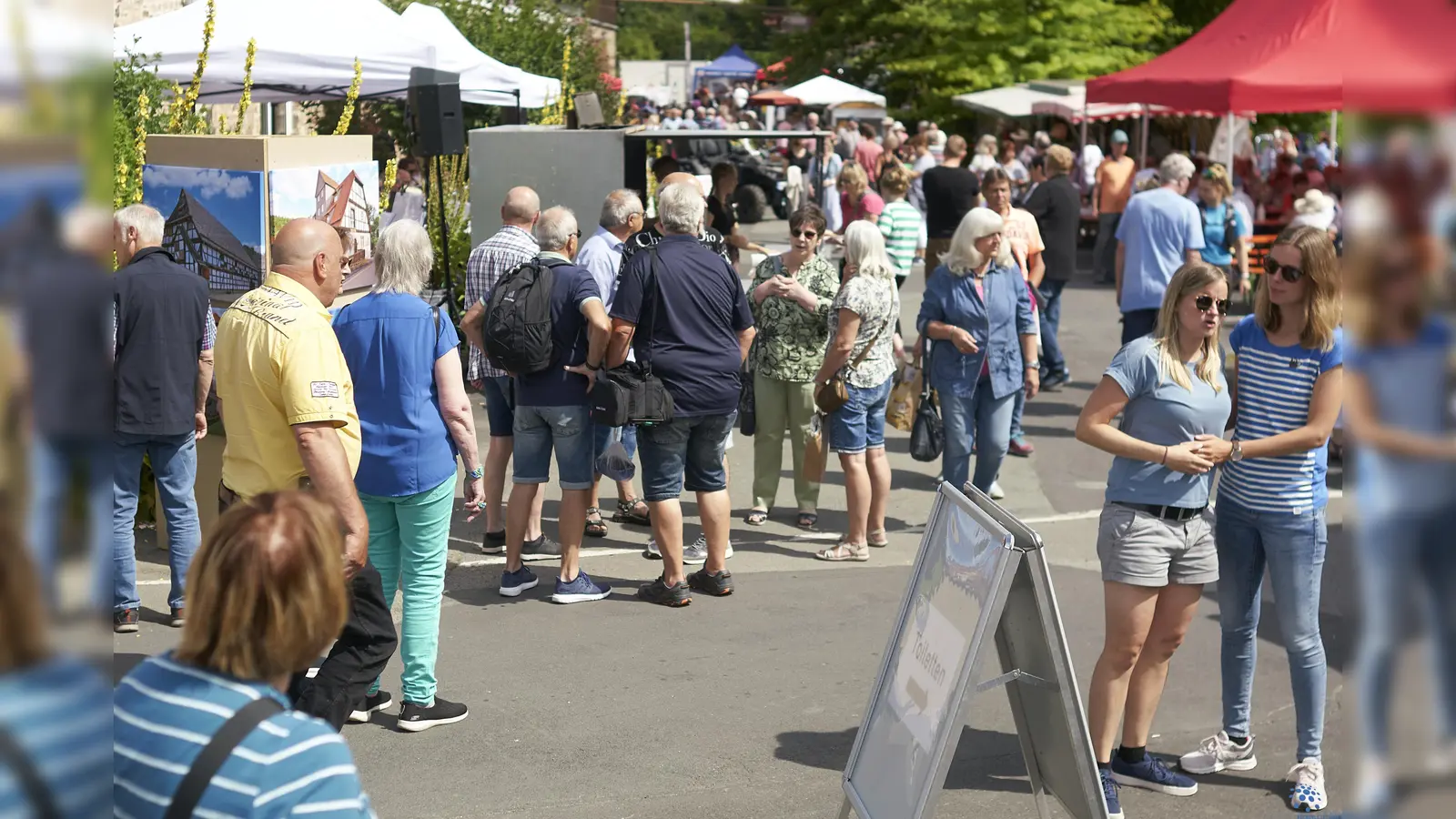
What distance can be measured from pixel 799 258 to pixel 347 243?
2.48m

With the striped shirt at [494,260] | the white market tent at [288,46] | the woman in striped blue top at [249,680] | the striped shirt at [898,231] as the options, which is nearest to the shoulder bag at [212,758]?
the woman in striped blue top at [249,680]

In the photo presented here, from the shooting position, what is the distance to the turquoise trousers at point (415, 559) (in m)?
5.14

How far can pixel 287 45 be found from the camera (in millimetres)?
11047

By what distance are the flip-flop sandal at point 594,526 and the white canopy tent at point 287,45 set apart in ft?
15.7

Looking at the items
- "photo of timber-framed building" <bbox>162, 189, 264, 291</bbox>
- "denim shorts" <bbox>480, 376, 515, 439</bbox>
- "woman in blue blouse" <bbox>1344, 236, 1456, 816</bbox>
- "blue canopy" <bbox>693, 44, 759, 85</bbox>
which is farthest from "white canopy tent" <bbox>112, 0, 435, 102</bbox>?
"blue canopy" <bbox>693, 44, 759, 85</bbox>

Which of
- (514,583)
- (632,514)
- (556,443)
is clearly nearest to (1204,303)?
(556,443)

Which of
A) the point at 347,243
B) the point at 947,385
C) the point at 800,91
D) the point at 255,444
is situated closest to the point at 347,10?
the point at 347,243

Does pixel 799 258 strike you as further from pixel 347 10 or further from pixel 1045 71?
pixel 1045 71

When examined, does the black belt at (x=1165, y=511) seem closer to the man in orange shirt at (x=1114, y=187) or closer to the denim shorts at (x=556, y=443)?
the denim shorts at (x=556, y=443)

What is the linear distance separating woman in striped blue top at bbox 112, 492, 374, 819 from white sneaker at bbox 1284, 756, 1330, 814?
3.59m

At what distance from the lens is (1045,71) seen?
3369 cm

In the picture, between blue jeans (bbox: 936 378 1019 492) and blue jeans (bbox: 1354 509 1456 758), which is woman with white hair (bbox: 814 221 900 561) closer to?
blue jeans (bbox: 936 378 1019 492)

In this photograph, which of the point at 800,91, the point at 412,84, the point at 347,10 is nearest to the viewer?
the point at 412,84

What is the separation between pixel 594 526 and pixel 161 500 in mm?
2587
